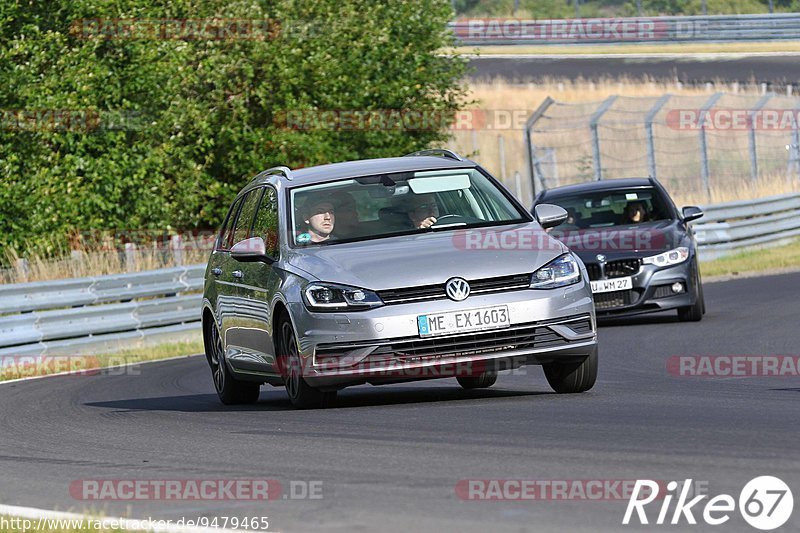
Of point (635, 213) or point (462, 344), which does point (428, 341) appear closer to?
point (462, 344)

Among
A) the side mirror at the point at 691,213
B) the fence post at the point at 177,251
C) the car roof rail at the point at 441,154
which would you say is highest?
the car roof rail at the point at 441,154

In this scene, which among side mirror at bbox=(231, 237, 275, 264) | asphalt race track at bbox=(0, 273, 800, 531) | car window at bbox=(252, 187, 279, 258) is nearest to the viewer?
asphalt race track at bbox=(0, 273, 800, 531)

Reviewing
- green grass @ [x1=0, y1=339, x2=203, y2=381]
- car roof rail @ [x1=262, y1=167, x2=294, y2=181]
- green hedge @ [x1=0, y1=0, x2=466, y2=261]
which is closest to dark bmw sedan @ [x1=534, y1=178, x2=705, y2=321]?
green grass @ [x1=0, y1=339, x2=203, y2=381]

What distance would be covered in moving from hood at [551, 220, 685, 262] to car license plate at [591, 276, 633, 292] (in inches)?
10.0

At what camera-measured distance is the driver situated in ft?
35.2

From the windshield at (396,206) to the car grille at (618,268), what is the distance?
20.9 ft

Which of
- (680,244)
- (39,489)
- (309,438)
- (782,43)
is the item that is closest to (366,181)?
(309,438)

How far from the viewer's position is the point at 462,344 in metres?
9.71

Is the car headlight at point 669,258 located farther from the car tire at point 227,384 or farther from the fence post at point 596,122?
the fence post at point 596,122

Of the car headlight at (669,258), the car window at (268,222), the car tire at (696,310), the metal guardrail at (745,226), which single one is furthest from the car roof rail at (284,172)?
the metal guardrail at (745,226)

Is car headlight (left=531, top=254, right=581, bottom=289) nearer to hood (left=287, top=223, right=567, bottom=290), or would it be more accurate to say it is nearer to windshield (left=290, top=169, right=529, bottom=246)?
hood (left=287, top=223, right=567, bottom=290)

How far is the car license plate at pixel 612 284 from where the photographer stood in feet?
57.1

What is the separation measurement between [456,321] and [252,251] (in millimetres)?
1752

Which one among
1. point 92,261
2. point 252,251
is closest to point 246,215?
point 252,251
